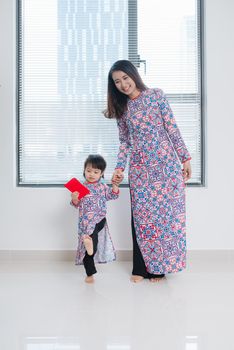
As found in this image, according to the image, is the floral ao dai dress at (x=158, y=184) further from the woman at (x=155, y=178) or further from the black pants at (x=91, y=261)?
the black pants at (x=91, y=261)

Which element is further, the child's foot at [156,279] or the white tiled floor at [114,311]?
the child's foot at [156,279]

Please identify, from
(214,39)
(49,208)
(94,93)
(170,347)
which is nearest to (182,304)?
(170,347)

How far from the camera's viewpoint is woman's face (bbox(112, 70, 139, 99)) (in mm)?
1999

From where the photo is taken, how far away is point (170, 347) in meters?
1.25

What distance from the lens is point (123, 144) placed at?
7.07ft

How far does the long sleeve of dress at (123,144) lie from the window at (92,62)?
43 cm

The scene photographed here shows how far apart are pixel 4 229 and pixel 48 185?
0.45 m

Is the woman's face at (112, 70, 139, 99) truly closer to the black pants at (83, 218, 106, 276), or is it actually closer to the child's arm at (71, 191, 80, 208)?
the child's arm at (71, 191, 80, 208)

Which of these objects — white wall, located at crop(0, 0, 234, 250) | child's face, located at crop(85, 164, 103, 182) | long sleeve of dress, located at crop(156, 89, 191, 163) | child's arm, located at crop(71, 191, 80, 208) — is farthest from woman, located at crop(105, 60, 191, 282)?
white wall, located at crop(0, 0, 234, 250)

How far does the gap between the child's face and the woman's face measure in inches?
19.7

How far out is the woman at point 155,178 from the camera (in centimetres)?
199

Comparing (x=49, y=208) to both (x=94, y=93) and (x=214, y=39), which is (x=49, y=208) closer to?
(x=94, y=93)

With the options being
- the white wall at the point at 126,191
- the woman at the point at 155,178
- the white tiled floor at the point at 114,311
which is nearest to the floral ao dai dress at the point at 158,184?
the woman at the point at 155,178

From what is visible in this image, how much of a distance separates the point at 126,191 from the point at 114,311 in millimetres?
1036
